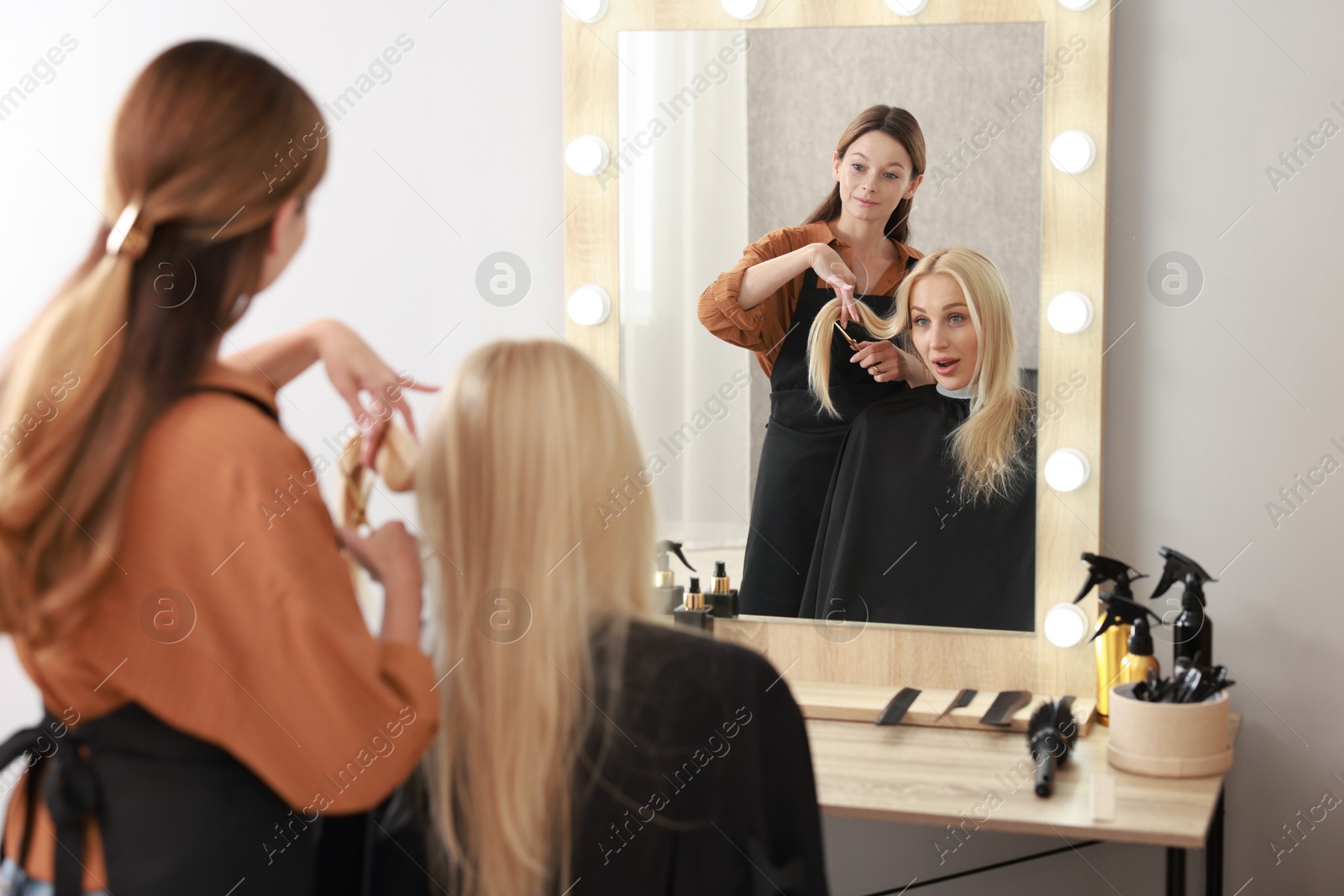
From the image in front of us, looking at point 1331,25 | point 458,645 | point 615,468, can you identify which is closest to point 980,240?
point 1331,25

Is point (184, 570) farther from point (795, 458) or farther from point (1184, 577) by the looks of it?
point (1184, 577)

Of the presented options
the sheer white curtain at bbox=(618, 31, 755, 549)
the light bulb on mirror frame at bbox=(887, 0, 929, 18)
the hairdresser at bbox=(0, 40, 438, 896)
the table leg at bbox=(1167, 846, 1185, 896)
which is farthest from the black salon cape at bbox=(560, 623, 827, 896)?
the light bulb on mirror frame at bbox=(887, 0, 929, 18)

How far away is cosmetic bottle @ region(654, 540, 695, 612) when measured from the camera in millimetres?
1602

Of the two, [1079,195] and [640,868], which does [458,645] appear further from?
[1079,195]

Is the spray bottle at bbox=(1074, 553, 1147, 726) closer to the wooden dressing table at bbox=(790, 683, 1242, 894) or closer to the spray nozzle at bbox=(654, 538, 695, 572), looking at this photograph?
the wooden dressing table at bbox=(790, 683, 1242, 894)

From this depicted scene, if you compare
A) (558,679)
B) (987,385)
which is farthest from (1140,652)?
(558,679)

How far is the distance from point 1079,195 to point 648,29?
618 millimetres

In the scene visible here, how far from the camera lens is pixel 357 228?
1.76 m

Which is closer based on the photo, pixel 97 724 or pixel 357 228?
pixel 97 724

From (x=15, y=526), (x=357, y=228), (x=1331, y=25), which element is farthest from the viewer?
(x=357, y=228)

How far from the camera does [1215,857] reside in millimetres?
1358

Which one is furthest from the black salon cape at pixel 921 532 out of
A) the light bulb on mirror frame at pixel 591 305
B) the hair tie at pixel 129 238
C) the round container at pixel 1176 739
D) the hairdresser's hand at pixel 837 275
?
the hair tie at pixel 129 238

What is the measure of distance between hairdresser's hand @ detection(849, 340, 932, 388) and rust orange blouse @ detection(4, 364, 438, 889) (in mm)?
890

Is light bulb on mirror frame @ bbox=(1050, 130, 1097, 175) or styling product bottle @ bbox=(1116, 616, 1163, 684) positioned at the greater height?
light bulb on mirror frame @ bbox=(1050, 130, 1097, 175)
